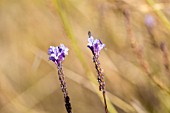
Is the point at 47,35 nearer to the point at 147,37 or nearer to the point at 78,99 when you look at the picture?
the point at 78,99

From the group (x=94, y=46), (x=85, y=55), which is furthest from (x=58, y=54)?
(x=85, y=55)

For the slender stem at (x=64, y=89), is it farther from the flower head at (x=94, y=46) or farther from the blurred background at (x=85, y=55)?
the blurred background at (x=85, y=55)

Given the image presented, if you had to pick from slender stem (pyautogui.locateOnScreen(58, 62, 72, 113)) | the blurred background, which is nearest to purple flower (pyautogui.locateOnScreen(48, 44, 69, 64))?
slender stem (pyautogui.locateOnScreen(58, 62, 72, 113))

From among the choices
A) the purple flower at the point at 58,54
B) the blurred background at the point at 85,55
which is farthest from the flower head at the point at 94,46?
the blurred background at the point at 85,55

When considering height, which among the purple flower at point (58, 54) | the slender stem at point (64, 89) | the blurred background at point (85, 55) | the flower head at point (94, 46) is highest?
the blurred background at point (85, 55)

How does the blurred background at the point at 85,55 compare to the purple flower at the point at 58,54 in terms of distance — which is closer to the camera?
the purple flower at the point at 58,54

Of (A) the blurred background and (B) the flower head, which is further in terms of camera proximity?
(A) the blurred background

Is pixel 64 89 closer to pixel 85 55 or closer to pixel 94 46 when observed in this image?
pixel 94 46

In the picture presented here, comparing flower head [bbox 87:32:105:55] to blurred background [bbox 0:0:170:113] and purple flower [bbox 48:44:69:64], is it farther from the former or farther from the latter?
blurred background [bbox 0:0:170:113]
